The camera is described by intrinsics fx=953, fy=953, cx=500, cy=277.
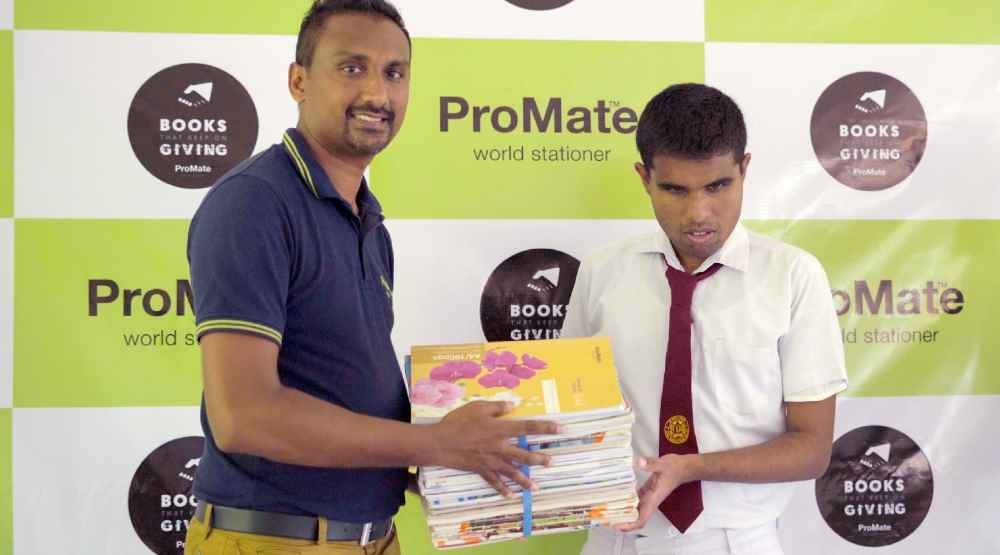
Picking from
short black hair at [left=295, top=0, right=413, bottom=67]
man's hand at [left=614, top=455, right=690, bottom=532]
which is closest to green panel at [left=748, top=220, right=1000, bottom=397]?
man's hand at [left=614, top=455, right=690, bottom=532]

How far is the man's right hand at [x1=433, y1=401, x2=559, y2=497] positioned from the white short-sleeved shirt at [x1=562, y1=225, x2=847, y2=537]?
0.58 meters

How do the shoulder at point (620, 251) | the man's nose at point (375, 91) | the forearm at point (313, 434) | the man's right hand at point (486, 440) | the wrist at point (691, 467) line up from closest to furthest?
the forearm at point (313, 434)
the man's right hand at point (486, 440)
the man's nose at point (375, 91)
the wrist at point (691, 467)
the shoulder at point (620, 251)

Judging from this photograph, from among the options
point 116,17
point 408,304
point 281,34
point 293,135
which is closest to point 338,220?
point 293,135

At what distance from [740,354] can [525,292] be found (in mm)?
834

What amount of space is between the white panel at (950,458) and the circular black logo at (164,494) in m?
1.98

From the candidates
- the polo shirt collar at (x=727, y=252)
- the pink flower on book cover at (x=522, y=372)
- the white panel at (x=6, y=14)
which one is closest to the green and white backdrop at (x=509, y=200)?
the white panel at (x=6, y=14)

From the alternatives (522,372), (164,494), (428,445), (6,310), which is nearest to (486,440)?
(428,445)

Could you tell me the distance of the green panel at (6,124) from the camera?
2.75 m

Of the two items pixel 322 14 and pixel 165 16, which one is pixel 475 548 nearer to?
pixel 322 14

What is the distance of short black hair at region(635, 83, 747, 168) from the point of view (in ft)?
7.07

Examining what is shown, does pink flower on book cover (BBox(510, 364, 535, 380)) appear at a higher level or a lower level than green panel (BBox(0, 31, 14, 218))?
lower

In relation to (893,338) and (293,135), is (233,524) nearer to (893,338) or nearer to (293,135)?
(293,135)

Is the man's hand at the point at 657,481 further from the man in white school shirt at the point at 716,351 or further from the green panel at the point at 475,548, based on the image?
the green panel at the point at 475,548

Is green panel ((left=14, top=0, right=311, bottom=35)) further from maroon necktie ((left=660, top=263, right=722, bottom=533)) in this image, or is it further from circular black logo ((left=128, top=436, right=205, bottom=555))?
maroon necktie ((left=660, top=263, right=722, bottom=533))
